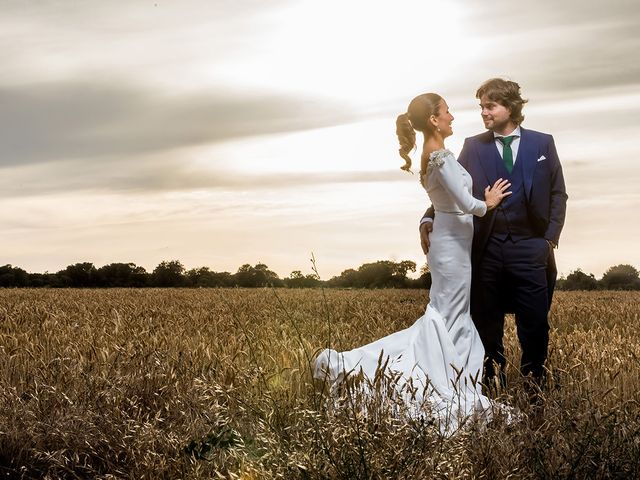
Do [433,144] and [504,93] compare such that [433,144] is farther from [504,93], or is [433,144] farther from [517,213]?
[517,213]

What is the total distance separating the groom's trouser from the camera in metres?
5.66

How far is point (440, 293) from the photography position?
5.91 meters

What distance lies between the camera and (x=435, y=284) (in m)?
5.96

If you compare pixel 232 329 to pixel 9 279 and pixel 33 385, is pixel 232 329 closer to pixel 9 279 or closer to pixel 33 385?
pixel 33 385

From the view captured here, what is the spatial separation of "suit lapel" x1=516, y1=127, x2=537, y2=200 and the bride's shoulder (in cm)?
49

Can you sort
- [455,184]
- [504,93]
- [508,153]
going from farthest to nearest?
1. [508,153]
2. [504,93]
3. [455,184]

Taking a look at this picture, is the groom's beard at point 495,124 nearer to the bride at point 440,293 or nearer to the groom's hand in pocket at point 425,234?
the bride at point 440,293

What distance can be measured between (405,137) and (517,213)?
0.96 m

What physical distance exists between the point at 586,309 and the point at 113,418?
10.4 meters

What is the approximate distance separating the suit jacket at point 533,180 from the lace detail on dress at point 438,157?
11.9 inches

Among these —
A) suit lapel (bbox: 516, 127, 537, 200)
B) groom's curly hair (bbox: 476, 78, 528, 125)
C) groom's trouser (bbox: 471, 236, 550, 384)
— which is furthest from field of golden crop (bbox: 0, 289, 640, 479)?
groom's curly hair (bbox: 476, 78, 528, 125)

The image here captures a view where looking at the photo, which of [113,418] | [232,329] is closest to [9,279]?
[232,329]

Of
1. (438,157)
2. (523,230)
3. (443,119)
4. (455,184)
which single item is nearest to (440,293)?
(523,230)

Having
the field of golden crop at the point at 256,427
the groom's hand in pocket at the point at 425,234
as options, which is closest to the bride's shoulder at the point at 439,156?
the groom's hand in pocket at the point at 425,234
